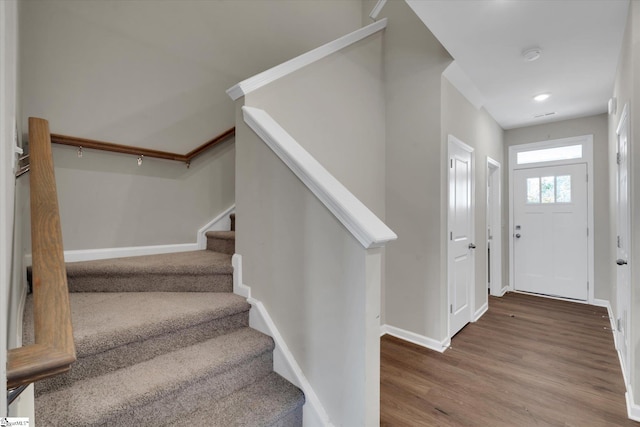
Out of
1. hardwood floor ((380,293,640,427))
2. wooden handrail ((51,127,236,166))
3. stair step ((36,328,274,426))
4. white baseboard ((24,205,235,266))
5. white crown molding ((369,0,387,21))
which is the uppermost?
white crown molding ((369,0,387,21))

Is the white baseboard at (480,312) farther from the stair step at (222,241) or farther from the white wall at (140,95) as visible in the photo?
the white wall at (140,95)

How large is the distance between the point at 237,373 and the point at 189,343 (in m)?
0.32

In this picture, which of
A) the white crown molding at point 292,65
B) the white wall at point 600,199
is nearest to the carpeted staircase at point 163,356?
the white crown molding at point 292,65

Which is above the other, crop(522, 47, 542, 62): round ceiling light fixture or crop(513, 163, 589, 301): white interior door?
crop(522, 47, 542, 62): round ceiling light fixture

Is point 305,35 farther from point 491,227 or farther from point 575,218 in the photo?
point 575,218

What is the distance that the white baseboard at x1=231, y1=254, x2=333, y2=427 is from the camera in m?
1.50

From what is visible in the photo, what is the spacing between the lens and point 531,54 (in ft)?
8.14

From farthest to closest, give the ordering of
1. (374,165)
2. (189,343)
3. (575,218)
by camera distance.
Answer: (575,218), (374,165), (189,343)

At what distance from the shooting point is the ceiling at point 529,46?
1.98 metres

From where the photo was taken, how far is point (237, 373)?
59.7 inches

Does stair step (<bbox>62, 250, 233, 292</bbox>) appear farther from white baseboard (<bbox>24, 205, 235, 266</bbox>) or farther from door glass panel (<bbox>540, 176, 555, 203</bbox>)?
door glass panel (<bbox>540, 176, 555, 203</bbox>)

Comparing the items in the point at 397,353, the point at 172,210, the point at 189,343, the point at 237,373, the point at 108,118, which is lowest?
the point at 397,353

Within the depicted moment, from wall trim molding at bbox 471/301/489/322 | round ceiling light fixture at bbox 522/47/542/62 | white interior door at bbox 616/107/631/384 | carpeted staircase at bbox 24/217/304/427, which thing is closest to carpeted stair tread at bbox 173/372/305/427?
carpeted staircase at bbox 24/217/304/427

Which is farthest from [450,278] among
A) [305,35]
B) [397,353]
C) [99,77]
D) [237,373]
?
[99,77]
